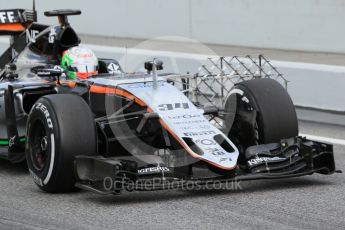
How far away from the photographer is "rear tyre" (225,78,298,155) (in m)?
8.19

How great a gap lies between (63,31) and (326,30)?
5106 mm

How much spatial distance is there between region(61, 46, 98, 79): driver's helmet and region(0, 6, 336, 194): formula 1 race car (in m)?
0.18

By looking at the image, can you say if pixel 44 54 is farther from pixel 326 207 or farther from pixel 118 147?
pixel 326 207

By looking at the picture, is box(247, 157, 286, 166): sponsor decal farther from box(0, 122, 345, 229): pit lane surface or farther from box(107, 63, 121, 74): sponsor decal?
box(107, 63, 121, 74): sponsor decal

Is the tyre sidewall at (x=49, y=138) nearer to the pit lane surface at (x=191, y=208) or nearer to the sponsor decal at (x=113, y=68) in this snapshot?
the pit lane surface at (x=191, y=208)

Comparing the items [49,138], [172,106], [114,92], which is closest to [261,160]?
[172,106]

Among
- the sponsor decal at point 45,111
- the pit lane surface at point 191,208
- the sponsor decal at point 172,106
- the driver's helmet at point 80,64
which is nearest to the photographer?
the pit lane surface at point 191,208

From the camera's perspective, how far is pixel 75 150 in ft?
24.5

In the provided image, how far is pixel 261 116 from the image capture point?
8195 millimetres

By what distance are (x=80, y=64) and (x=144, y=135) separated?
158 cm

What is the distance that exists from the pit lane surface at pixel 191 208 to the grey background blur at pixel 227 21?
5.76 metres

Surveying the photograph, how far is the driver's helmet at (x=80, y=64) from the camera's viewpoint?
9.17 m

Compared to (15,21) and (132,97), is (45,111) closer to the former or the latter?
(132,97)

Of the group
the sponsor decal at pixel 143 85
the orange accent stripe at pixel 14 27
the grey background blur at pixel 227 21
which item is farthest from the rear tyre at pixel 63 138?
the grey background blur at pixel 227 21
